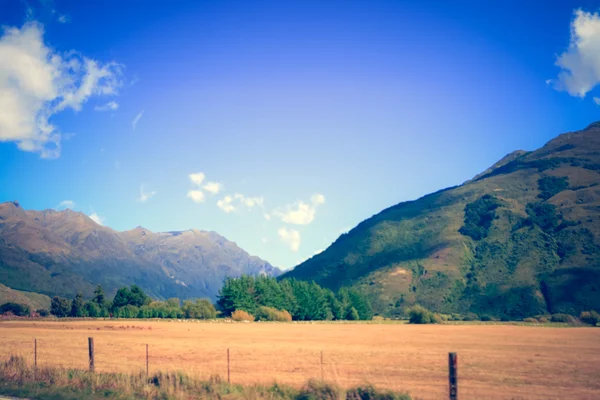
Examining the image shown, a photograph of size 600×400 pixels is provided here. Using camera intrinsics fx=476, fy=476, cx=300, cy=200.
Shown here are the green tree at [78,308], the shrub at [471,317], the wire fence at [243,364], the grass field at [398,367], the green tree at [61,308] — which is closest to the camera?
the grass field at [398,367]

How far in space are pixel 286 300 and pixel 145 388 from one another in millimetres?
101637

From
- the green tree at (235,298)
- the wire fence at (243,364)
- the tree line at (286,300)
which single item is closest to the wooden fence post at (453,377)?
the wire fence at (243,364)

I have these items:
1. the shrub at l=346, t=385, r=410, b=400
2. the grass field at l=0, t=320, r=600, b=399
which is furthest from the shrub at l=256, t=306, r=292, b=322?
the shrub at l=346, t=385, r=410, b=400

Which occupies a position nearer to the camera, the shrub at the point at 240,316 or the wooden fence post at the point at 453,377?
the wooden fence post at the point at 453,377

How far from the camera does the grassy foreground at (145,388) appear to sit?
51.8 feet

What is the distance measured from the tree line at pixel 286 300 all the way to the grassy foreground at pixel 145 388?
89.5 meters

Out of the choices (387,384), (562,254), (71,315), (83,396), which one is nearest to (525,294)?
(562,254)

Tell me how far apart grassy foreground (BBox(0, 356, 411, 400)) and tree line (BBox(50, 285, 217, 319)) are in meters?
89.6

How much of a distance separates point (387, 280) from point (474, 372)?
516 feet

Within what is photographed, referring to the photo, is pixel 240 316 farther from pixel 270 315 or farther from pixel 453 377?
pixel 453 377

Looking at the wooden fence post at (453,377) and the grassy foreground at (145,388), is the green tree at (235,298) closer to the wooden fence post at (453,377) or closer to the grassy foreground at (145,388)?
the grassy foreground at (145,388)

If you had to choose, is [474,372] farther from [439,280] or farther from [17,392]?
[439,280]

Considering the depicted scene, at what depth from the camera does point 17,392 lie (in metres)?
17.0

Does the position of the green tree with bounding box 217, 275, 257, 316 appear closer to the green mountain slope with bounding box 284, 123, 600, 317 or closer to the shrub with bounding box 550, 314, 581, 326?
the green mountain slope with bounding box 284, 123, 600, 317
